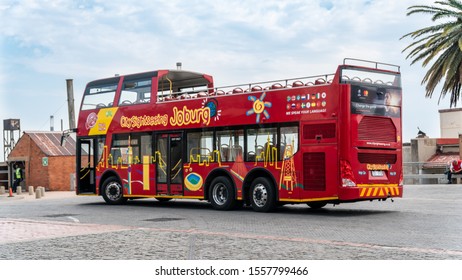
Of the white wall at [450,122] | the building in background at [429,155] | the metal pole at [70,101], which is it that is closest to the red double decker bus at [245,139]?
the metal pole at [70,101]

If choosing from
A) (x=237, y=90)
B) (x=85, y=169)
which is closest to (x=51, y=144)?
(x=85, y=169)

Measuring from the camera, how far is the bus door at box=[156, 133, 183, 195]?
1994 centimetres

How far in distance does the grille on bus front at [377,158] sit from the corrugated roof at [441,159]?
2289 cm

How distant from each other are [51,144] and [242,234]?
30.2 m

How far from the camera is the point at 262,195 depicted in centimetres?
1780

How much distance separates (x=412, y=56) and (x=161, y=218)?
23.5 metres

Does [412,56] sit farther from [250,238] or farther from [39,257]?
[39,257]

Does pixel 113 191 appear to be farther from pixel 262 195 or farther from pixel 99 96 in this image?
pixel 262 195

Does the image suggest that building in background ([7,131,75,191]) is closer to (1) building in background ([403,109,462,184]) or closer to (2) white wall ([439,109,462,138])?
(1) building in background ([403,109,462,184])

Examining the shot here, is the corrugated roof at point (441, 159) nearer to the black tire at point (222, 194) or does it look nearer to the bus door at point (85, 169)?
the bus door at point (85, 169)

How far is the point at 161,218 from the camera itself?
16.8 m

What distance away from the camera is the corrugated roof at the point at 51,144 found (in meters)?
39.5
